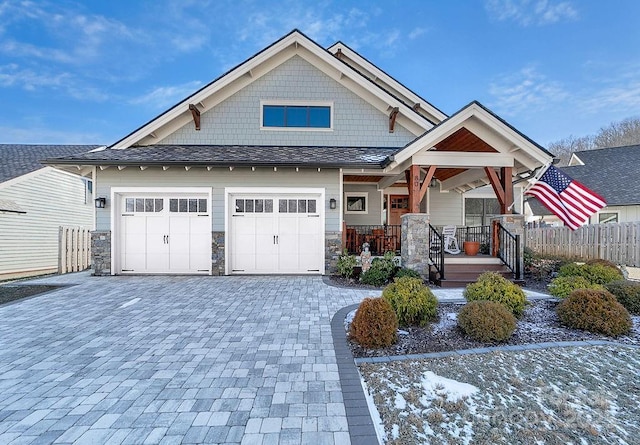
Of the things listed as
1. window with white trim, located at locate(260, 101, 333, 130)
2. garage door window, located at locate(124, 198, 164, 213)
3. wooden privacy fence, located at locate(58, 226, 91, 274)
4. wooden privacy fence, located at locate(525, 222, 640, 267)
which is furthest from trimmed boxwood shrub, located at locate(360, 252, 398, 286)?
wooden privacy fence, located at locate(58, 226, 91, 274)

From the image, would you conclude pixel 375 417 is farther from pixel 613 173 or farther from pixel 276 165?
pixel 613 173

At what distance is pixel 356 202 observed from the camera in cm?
1314

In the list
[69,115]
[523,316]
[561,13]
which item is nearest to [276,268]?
[523,316]

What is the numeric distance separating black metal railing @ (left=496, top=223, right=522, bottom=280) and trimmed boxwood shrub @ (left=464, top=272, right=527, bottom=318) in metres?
3.57

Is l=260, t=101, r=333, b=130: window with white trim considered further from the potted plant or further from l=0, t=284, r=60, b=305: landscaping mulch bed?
l=0, t=284, r=60, b=305: landscaping mulch bed

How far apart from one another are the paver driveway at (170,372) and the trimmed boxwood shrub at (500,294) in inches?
101

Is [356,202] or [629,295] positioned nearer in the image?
[629,295]

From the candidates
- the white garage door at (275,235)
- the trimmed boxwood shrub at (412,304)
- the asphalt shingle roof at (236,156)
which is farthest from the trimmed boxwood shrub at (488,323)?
the white garage door at (275,235)

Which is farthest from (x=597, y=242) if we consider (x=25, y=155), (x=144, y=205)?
(x=25, y=155)

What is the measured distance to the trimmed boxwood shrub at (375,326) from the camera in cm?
428

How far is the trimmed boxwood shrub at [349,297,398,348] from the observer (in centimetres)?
428

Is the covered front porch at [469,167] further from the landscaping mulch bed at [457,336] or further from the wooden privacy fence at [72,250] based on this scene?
the wooden privacy fence at [72,250]

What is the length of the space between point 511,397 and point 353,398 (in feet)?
5.32

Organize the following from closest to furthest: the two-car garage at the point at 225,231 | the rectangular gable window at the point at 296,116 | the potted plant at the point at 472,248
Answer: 1. the potted plant at the point at 472,248
2. the two-car garage at the point at 225,231
3. the rectangular gable window at the point at 296,116
